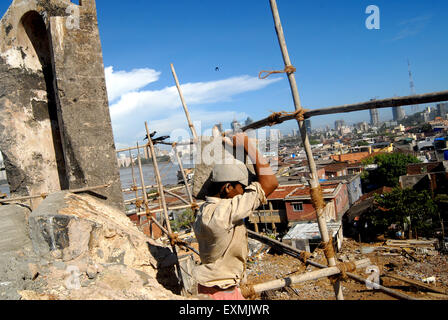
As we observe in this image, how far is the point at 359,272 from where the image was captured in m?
12.7

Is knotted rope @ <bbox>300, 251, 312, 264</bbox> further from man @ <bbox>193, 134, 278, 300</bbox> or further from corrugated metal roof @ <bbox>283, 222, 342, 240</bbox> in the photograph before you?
corrugated metal roof @ <bbox>283, 222, 342, 240</bbox>

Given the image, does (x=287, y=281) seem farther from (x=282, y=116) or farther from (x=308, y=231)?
(x=308, y=231)

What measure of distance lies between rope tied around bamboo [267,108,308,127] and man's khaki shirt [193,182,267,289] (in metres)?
0.60

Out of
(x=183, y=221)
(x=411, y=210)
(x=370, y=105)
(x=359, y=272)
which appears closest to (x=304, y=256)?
(x=370, y=105)

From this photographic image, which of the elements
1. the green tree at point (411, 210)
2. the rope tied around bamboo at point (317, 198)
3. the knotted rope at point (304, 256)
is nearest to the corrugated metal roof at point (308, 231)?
the green tree at point (411, 210)

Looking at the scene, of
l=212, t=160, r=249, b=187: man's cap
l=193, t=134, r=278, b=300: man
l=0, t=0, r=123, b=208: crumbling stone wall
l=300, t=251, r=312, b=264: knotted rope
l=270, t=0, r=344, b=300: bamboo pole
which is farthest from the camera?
l=0, t=0, r=123, b=208: crumbling stone wall

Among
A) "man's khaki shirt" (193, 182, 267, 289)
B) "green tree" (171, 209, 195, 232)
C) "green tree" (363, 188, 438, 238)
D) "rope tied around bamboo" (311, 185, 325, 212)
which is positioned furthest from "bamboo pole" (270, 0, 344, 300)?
"green tree" (171, 209, 195, 232)

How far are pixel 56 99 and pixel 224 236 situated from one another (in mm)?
3234

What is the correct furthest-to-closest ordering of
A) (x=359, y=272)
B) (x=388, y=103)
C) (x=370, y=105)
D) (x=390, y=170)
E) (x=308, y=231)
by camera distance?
(x=390, y=170) < (x=308, y=231) < (x=359, y=272) < (x=370, y=105) < (x=388, y=103)

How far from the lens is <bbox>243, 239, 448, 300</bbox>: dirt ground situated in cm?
1068

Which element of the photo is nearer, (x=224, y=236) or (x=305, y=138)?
(x=224, y=236)

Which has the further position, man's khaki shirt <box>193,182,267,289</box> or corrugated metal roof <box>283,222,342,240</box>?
corrugated metal roof <box>283,222,342,240</box>

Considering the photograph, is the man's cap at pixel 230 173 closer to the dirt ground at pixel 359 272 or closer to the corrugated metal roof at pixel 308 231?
the dirt ground at pixel 359 272
